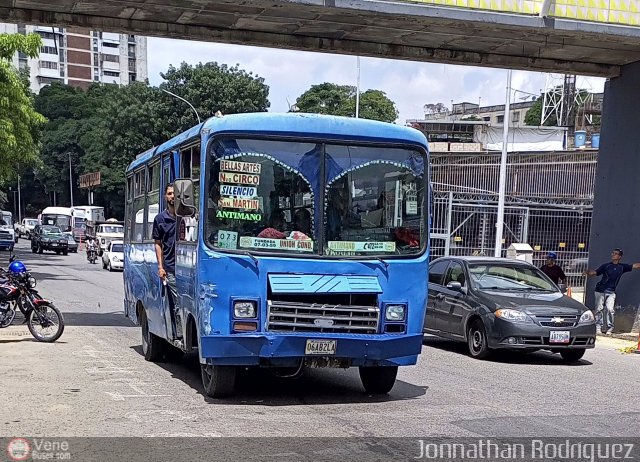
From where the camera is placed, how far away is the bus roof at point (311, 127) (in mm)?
8312

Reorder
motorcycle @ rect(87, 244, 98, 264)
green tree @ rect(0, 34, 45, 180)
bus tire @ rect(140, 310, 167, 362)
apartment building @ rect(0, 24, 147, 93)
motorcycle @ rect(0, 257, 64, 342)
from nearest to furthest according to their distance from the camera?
bus tire @ rect(140, 310, 167, 362), motorcycle @ rect(0, 257, 64, 342), green tree @ rect(0, 34, 45, 180), motorcycle @ rect(87, 244, 98, 264), apartment building @ rect(0, 24, 147, 93)

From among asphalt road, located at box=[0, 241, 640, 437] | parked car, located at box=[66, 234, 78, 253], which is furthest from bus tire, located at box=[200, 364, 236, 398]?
parked car, located at box=[66, 234, 78, 253]

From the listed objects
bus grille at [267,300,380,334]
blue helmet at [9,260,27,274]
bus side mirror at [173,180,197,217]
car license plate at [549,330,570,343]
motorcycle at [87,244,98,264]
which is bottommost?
motorcycle at [87,244,98,264]

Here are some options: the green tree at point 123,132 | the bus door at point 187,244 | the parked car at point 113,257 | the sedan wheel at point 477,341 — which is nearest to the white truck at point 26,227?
the green tree at point 123,132

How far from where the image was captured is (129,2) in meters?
14.1

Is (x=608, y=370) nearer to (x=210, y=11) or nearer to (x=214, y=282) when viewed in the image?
(x=214, y=282)

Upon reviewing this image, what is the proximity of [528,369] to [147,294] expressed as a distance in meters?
5.50

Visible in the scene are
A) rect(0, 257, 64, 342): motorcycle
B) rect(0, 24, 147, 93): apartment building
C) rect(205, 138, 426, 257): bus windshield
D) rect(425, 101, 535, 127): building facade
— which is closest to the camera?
rect(205, 138, 426, 257): bus windshield

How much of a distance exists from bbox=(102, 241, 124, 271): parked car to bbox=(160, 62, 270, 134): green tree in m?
16.6

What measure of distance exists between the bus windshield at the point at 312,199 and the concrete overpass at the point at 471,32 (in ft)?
19.8

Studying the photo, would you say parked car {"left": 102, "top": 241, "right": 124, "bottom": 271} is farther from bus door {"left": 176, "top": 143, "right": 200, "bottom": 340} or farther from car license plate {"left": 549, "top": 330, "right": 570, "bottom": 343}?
bus door {"left": 176, "top": 143, "right": 200, "bottom": 340}

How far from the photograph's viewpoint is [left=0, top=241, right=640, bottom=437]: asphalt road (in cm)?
737

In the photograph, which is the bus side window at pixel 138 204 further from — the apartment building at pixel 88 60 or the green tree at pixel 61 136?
the apartment building at pixel 88 60

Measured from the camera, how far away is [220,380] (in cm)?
845
